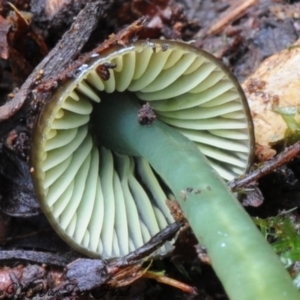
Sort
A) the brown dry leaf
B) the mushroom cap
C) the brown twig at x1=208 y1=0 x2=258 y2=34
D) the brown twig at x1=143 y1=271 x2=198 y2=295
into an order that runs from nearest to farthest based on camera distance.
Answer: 1. the mushroom cap
2. the brown twig at x1=143 y1=271 x2=198 y2=295
3. the brown dry leaf
4. the brown twig at x1=208 y1=0 x2=258 y2=34

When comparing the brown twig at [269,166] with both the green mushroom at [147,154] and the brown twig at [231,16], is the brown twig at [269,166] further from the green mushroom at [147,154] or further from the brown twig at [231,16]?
the brown twig at [231,16]

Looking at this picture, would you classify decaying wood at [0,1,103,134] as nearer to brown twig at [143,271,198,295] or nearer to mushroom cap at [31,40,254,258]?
mushroom cap at [31,40,254,258]

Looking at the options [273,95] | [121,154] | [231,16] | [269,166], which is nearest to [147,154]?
[121,154]

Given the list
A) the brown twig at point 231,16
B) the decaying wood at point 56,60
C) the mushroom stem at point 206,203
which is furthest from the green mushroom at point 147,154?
the brown twig at point 231,16

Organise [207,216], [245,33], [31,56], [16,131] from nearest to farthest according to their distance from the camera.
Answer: [207,216] < [16,131] < [31,56] < [245,33]

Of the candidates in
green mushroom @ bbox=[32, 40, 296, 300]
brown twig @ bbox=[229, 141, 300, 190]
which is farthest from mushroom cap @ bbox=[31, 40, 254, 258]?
brown twig @ bbox=[229, 141, 300, 190]

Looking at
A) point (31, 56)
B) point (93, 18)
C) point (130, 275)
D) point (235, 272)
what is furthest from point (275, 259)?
point (31, 56)

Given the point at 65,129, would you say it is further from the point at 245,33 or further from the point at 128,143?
the point at 245,33
